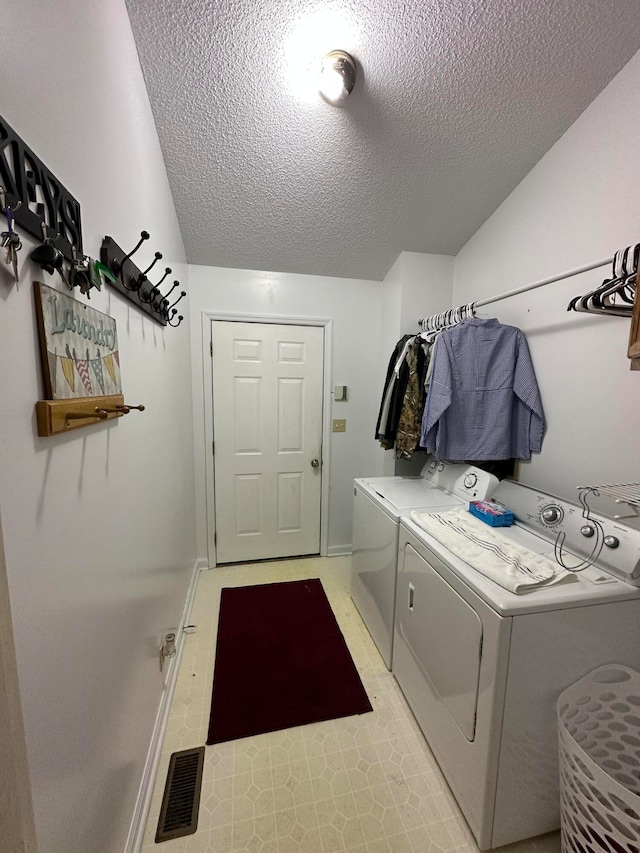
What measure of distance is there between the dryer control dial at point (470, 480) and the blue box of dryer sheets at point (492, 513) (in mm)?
166

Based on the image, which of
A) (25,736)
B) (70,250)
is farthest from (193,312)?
(25,736)

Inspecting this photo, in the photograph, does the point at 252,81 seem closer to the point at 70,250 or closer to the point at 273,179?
the point at 273,179

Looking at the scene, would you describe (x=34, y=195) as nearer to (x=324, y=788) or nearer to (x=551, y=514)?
(x=551, y=514)

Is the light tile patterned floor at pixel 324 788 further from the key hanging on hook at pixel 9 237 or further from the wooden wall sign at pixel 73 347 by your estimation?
the key hanging on hook at pixel 9 237

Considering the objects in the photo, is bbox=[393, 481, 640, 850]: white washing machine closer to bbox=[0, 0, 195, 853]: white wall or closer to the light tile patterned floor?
the light tile patterned floor

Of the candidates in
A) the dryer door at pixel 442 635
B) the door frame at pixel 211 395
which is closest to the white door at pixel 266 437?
the door frame at pixel 211 395

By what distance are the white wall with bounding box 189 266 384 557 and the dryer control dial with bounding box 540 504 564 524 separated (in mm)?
1404

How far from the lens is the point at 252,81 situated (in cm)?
131

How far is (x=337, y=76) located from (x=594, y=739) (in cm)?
248

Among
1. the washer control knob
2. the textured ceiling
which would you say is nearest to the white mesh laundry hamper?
the washer control knob

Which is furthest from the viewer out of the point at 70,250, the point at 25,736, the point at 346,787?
the point at 346,787

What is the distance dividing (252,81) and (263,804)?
9.05 feet

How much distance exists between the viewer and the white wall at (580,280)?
1291 mm

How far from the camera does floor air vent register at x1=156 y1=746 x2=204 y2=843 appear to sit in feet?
3.56
